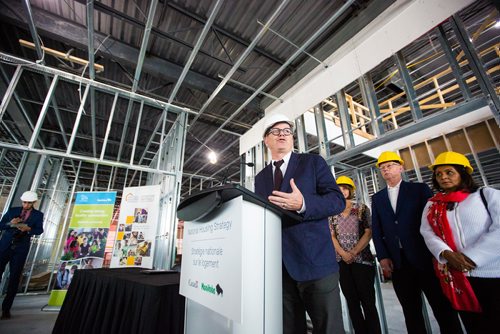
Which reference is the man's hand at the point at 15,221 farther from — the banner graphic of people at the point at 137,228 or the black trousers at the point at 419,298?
the black trousers at the point at 419,298

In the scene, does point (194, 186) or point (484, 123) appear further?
point (194, 186)

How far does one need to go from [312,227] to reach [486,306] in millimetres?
1294

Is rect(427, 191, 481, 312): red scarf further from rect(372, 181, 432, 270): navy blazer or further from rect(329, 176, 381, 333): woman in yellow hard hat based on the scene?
rect(329, 176, 381, 333): woman in yellow hard hat

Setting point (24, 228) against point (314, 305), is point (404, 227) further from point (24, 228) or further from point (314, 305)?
point (24, 228)

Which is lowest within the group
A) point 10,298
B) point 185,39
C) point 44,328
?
point 44,328

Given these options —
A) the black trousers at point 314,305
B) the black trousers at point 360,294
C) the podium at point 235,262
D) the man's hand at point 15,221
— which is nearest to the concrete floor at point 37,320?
the black trousers at point 360,294

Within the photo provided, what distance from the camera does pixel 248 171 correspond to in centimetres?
515

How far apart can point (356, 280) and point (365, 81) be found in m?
2.89

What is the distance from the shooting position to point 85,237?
4520 millimetres

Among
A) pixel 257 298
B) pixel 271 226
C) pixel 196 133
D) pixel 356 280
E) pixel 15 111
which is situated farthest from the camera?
pixel 196 133

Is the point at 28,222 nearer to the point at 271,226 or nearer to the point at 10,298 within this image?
the point at 10,298

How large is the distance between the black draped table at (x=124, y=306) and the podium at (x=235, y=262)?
486 millimetres

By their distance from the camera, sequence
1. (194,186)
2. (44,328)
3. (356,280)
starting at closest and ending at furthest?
(356,280), (44,328), (194,186)

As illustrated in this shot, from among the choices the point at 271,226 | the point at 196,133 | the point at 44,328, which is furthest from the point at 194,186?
the point at 271,226
